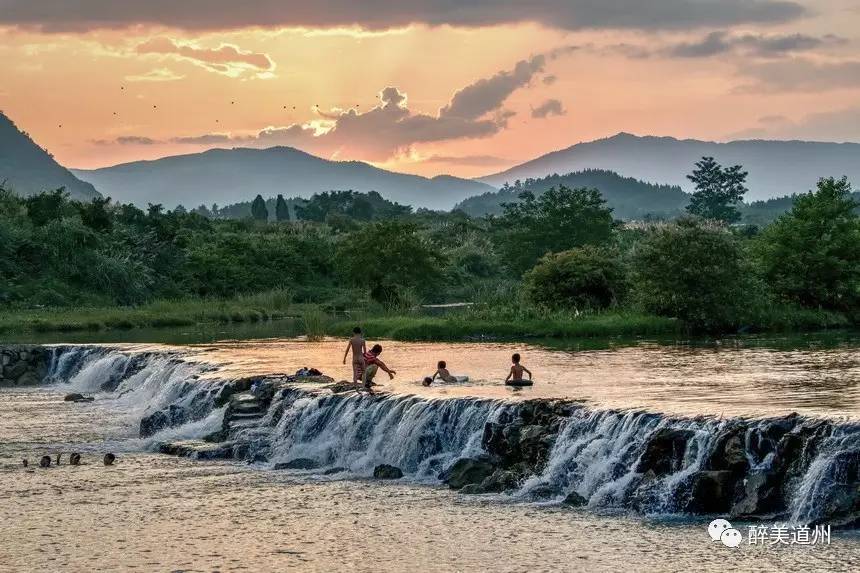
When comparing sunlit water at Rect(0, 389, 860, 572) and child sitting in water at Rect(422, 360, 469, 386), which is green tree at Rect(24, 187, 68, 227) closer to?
child sitting in water at Rect(422, 360, 469, 386)

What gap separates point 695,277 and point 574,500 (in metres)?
33.3

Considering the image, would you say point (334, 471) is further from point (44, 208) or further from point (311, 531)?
point (44, 208)

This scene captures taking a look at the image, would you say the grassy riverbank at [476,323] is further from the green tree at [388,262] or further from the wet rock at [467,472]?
the wet rock at [467,472]

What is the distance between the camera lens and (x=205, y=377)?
138 ft

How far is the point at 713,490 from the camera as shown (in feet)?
77.6

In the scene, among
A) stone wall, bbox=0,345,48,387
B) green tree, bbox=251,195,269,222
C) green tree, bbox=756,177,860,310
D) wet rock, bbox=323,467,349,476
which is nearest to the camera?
wet rock, bbox=323,467,349,476

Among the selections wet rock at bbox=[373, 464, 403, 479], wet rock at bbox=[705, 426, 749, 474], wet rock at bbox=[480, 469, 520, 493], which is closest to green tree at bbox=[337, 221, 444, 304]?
wet rock at bbox=[373, 464, 403, 479]

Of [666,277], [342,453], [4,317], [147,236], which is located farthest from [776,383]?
[147,236]

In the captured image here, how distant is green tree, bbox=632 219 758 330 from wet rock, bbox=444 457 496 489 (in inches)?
1221

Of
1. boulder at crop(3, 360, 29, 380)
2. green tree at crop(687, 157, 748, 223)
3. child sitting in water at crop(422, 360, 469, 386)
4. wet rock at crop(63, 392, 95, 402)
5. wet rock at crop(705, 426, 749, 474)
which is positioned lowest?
wet rock at crop(63, 392, 95, 402)

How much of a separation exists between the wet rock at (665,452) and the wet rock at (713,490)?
45.9 inches

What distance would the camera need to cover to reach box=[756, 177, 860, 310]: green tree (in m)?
60.2

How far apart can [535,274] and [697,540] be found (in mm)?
42306

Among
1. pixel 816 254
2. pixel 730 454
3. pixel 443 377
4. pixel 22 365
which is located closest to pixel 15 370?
pixel 22 365
